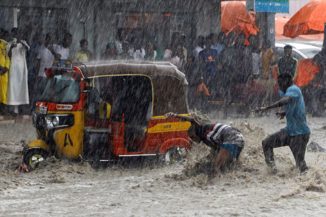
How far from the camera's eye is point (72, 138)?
33.1ft

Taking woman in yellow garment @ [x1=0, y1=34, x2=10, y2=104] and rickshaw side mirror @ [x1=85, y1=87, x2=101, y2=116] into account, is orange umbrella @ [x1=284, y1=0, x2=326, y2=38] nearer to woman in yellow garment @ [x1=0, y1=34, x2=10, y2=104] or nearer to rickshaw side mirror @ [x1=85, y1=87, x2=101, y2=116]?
woman in yellow garment @ [x1=0, y1=34, x2=10, y2=104]

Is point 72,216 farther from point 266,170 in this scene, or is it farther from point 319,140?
point 319,140

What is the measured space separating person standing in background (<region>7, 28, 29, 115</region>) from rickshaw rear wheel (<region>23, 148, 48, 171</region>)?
18.9 ft

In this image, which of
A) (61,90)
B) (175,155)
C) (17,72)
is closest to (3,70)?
(17,72)

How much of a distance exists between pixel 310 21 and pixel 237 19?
2682 millimetres

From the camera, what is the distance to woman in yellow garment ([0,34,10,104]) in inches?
604

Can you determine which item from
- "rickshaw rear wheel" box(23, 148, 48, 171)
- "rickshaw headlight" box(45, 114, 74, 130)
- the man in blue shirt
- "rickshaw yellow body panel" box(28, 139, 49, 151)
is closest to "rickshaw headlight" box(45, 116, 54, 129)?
"rickshaw headlight" box(45, 114, 74, 130)

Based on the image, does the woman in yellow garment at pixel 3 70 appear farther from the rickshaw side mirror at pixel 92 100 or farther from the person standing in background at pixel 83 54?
the rickshaw side mirror at pixel 92 100

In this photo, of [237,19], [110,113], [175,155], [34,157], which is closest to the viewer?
[34,157]

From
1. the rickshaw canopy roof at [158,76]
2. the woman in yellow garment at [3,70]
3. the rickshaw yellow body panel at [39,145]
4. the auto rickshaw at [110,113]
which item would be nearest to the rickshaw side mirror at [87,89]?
the auto rickshaw at [110,113]

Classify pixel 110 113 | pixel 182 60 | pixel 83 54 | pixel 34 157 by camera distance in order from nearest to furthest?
pixel 34 157 → pixel 110 113 → pixel 83 54 → pixel 182 60

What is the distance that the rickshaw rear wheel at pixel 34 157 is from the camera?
1002 centimetres

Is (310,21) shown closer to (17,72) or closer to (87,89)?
(17,72)

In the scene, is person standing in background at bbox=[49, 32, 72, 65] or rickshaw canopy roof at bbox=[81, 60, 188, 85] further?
person standing in background at bbox=[49, 32, 72, 65]
